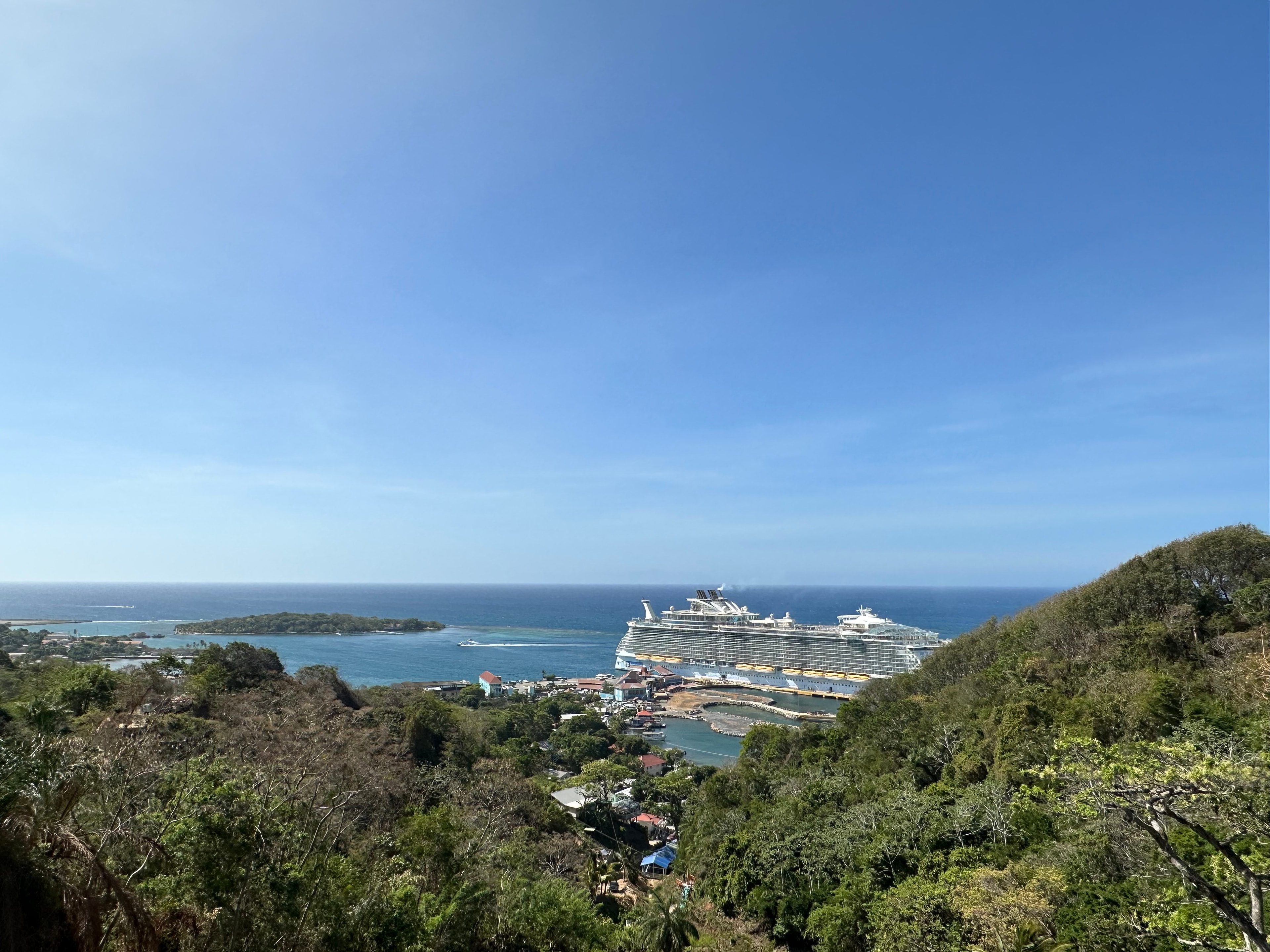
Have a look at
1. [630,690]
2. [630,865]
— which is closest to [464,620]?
[630,690]

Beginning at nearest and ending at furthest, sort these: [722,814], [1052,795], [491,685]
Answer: [1052,795] < [722,814] < [491,685]

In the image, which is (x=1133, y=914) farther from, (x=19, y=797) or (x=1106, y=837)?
(x=19, y=797)

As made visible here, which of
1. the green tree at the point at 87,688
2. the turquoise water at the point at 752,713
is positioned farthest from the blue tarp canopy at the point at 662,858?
the turquoise water at the point at 752,713

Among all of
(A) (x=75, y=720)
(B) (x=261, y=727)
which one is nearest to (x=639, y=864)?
(B) (x=261, y=727)

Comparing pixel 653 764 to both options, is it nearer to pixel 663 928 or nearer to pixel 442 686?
pixel 663 928

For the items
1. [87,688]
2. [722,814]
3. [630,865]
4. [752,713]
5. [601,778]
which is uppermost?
[87,688]

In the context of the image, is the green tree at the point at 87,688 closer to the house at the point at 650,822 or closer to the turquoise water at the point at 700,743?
the house at the point at 650,822
